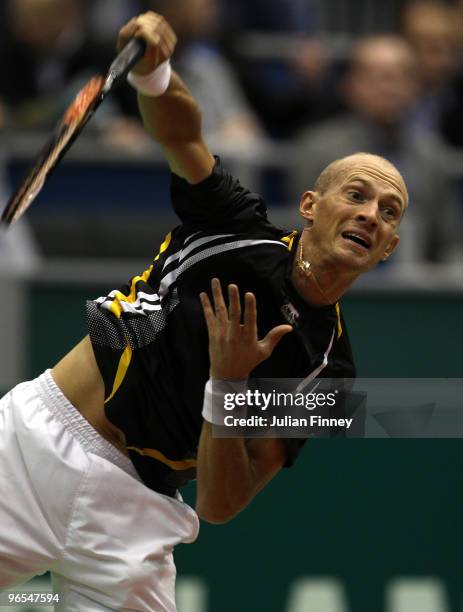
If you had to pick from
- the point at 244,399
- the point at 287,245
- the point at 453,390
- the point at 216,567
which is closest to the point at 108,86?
the point at 287,245

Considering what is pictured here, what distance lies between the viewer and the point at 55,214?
6441 mm

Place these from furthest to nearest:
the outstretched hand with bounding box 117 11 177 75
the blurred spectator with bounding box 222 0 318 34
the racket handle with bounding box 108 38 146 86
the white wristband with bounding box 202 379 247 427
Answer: the blurred spectator with bounding box 222 0 318 34 → the outstretched hand with bounding box 117 11 177 75 → the racket handle with bounding box 108 38 146 86 → the white wristband with bounding box 202 379 247 427

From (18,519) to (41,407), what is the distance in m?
0.34

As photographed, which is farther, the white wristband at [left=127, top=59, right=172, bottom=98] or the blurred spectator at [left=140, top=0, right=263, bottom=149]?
the blurred spectator at [left=140, top=0, right=263, bottom=149]

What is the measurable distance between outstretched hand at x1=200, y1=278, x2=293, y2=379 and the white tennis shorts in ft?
2.11

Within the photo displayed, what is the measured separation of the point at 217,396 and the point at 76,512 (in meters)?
0.67

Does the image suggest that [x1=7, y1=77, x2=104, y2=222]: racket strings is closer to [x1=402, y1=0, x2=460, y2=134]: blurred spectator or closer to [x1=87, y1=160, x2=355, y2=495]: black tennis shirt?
[x1=87, y1=160, x2=355, y2=495]: black tennis shirt

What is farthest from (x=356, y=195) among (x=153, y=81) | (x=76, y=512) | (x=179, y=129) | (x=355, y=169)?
(x=76, y=512)

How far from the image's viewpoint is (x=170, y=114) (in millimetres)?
3908

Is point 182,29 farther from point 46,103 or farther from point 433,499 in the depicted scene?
point 433,499

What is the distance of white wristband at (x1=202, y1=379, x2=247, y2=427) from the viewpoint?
354 cm

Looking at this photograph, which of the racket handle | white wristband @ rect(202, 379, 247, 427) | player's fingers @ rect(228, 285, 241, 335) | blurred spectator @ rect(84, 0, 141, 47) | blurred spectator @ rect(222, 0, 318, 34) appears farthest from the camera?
blurred spectator @ rect(222, 0, 318, 34)

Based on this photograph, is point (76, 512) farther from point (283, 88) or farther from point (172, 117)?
point (283, 88)

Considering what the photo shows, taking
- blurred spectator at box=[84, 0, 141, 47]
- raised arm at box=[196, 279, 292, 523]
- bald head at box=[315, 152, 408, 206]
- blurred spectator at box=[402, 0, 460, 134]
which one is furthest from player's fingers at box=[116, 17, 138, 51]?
blurred spectator at box=[402, 0, 460, 134]
